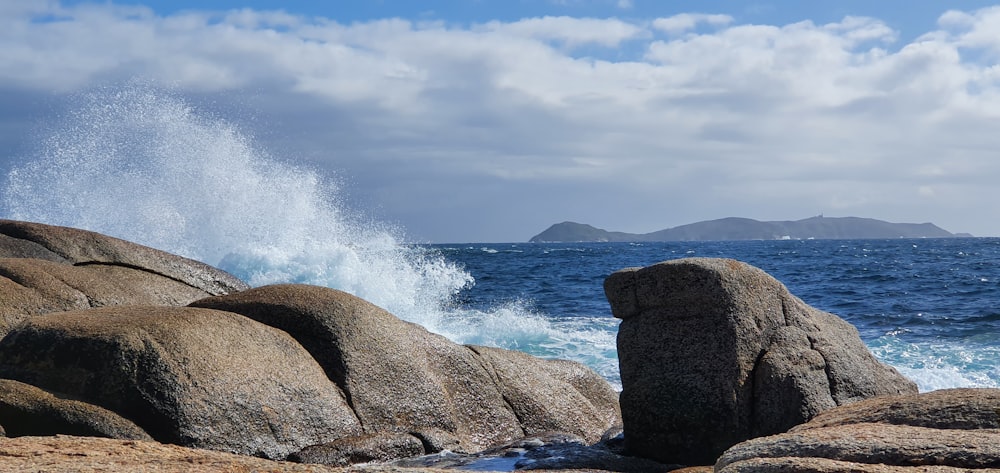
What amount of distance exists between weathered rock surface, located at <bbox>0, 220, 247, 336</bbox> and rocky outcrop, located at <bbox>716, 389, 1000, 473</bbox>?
6142mm

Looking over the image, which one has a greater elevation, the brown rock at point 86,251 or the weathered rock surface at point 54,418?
the brown rock at point 86,251

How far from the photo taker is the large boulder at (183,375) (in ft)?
19.4

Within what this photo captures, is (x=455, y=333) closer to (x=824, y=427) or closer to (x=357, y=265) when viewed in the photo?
(x=357, y=265)

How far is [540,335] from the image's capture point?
15930 millimetres

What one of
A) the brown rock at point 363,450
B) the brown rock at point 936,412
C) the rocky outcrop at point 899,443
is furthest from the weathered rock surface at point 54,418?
the brown rock at point 936,412

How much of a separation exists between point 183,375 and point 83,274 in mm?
3009

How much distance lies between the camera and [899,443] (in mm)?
3480

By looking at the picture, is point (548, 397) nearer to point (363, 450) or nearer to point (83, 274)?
point (363, 450)

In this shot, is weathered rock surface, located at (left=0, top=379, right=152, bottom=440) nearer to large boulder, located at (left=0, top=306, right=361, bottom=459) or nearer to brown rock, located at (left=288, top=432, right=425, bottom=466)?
large boulder, located at (left=0, top=306, right=361, bottom=459)

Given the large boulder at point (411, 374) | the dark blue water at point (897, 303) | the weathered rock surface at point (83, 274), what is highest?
the weathered rock surface at point (83, 274)

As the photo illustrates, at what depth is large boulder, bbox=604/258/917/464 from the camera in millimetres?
6539

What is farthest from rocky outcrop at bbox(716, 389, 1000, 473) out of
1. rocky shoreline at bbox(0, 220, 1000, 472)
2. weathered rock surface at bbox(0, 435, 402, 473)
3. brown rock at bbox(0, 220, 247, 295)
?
brown rock at bbox(0, 220, 247, 295)

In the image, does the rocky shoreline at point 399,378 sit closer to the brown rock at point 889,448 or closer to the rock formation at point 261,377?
the rock formation at point 261,377

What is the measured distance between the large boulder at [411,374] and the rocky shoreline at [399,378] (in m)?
0.02
